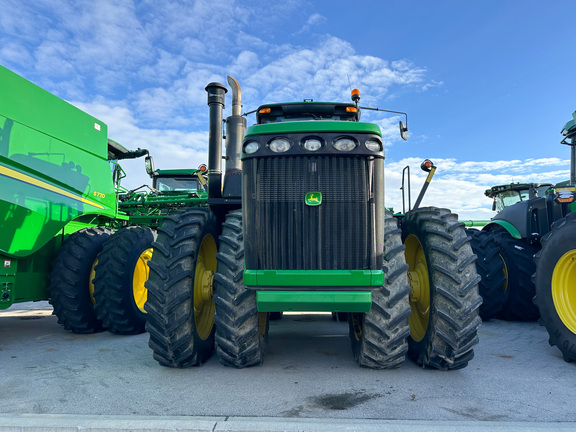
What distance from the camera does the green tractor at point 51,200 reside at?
4648 millimetres

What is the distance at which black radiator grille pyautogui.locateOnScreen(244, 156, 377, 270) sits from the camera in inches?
125

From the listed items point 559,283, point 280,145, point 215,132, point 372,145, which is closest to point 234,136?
point 215,132

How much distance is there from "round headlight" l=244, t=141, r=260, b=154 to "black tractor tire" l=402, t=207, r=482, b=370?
167 cm

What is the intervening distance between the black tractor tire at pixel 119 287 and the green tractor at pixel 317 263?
68.2 inches

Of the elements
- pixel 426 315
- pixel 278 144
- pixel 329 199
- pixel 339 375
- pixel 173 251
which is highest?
pixel 278 144

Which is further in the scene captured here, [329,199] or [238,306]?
[238,306]

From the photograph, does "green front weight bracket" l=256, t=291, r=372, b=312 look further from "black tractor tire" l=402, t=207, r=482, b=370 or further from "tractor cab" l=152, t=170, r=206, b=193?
"tractor cab" l=152, t=170, r=206, b=193

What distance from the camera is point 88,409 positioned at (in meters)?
2.78

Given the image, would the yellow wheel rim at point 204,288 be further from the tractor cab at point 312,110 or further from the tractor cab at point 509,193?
the tractor cab at point 509,193

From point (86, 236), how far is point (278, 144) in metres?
3.65

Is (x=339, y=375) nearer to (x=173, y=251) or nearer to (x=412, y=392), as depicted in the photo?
(x=412, y=392)

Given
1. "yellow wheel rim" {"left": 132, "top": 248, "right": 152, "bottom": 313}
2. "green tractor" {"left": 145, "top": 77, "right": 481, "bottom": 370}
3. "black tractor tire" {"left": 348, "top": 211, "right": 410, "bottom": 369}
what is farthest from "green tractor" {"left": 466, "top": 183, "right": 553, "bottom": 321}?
"yellow wheel rim" {"left": 132, "top": 248, "right": 152, "bottom": 313}

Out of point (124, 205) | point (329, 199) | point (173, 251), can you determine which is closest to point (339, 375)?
point (329, 199)

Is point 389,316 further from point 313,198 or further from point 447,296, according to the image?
point 313,198
